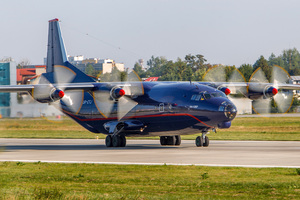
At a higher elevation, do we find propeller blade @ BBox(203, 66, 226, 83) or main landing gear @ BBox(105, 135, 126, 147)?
propeller blade @ BBox(203, 66, 226, 83)

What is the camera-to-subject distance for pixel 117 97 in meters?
33.6

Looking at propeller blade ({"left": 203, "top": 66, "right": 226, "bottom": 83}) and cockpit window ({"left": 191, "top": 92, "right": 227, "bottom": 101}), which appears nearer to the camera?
cockpit window ({"left": 191, "top": 92, "right": 227, "bottom": 101})

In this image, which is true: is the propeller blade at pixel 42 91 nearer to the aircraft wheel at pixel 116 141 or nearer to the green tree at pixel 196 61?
the aircraft wheel at pixel 116 141

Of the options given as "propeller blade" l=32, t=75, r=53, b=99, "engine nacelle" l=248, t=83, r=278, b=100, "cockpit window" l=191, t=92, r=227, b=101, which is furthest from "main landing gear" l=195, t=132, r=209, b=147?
"propeller blade" l=32, t=75, r=53, b=99

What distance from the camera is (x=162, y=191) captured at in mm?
16688

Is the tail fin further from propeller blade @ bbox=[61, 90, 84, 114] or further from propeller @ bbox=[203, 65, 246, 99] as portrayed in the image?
propeller @ bbox=[203, 65, 246, 99]

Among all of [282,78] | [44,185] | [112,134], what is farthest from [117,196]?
[282,78]

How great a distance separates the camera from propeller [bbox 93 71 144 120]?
1335 inches

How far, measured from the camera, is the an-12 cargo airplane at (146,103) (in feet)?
103

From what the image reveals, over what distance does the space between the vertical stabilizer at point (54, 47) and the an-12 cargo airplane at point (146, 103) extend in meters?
1.38

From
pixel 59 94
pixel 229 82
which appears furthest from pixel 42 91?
pixel 229 82

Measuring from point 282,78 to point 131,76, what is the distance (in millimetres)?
11815

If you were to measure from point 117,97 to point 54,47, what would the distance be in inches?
417

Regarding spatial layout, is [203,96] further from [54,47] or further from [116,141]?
[54,47]
